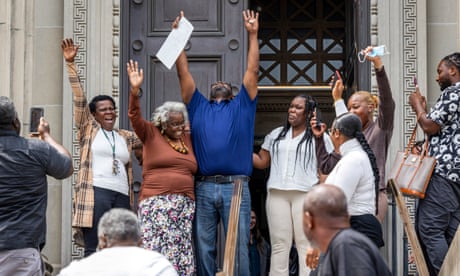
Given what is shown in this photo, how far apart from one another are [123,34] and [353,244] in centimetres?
717

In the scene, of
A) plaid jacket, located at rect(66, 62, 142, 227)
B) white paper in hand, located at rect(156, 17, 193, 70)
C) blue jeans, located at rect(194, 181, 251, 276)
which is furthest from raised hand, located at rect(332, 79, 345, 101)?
plaid jacket, located at rect(66, 62, 142, 227)

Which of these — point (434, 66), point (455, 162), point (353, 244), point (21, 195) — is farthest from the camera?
point (434, 66)

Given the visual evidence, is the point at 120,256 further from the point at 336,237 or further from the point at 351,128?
the point at 351,128

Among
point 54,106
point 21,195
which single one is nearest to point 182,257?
point 21,195

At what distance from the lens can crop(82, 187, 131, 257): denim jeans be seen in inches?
462

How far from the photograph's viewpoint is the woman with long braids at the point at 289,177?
11820 mm

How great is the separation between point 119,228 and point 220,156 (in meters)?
4.00

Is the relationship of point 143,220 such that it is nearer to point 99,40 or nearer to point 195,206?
point 195,206

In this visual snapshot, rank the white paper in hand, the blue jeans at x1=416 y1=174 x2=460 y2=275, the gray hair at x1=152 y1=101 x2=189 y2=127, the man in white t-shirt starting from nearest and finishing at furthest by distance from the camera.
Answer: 1. the man in white t-shirt
2. the blue jeans at x1=416 y1=174 x2=460 y2=275
3. the gray hair at x1=152 y1=101 x2=189 y2=127
4. the white paper in hand

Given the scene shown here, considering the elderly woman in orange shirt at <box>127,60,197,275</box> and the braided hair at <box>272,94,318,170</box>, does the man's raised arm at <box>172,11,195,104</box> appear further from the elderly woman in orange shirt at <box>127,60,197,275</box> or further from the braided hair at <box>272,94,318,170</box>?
the braided hair at <box>272,94,318,170</box>

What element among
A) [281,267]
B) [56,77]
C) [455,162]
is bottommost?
[281,267]

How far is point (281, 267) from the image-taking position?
464 inches

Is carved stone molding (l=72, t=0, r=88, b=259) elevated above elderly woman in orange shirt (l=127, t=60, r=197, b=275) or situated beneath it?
elevated above

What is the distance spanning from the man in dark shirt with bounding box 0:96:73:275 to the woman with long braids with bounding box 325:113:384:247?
6.69ft
